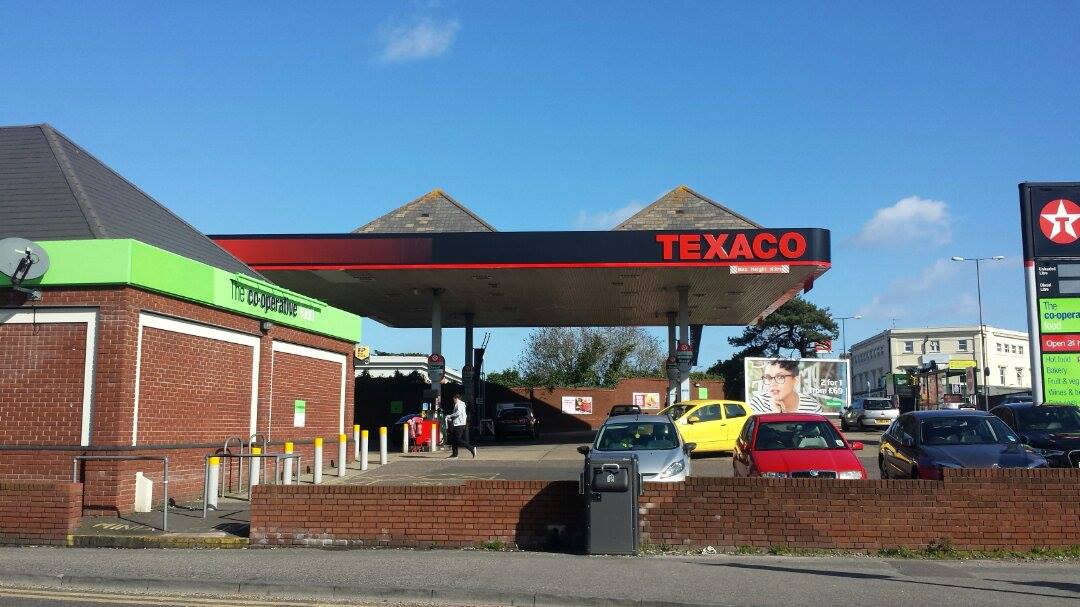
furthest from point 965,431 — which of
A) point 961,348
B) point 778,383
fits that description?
point 961,348

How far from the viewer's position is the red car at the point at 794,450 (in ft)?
43.4

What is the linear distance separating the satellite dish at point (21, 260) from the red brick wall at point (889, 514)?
9971 mm

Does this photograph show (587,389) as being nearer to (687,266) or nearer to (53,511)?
(687,266)

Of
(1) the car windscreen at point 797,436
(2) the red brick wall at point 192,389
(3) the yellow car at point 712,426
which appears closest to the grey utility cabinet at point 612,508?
(1) the car windscreen at point 797,436

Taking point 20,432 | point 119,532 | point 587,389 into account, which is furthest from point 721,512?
point 587,389

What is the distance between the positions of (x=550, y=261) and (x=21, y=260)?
48.7 ft

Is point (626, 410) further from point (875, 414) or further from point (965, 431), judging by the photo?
point (965, 431)

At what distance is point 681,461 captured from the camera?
1423 centimetres

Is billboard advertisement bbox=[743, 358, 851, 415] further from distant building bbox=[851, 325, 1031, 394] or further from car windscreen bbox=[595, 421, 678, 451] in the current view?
distant building bbox=[851, 325, 1031, 394]

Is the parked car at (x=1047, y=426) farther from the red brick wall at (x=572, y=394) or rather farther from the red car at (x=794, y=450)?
the red brick wall at (x=572, y=394)

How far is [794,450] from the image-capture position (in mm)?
14117

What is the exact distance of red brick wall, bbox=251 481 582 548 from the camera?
39.0 ft

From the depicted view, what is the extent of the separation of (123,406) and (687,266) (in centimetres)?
1626

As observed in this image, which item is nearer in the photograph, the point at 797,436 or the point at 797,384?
the point at 797,436
